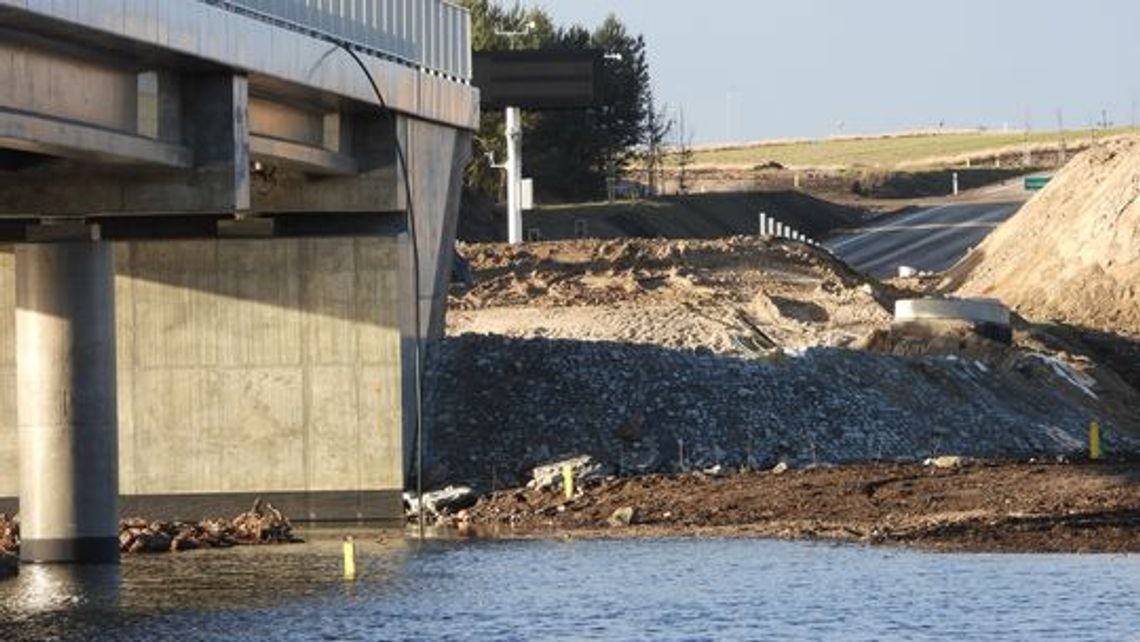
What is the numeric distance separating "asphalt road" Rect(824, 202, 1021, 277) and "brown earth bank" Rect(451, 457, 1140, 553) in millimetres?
59356

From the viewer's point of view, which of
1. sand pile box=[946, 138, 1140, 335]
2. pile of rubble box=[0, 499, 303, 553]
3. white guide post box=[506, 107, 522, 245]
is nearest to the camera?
pile of rubble box=[0, 499, 303, 553]

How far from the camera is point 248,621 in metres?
35.9

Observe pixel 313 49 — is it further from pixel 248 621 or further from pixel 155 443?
pixel 248 621

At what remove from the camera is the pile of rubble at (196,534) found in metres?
47.8

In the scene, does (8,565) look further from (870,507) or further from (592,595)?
(870,507)

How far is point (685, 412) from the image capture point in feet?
182

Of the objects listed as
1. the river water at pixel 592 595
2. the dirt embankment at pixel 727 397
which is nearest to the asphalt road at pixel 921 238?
the dirt embankment at pixel 727 397

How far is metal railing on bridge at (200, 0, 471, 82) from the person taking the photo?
4694cm

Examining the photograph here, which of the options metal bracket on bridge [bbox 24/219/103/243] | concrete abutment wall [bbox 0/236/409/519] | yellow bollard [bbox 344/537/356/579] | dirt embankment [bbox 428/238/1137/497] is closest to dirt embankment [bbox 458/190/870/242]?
dirt embankment [bbox 428/238/1137/497]

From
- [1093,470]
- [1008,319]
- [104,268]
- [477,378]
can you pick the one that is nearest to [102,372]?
[104,268]

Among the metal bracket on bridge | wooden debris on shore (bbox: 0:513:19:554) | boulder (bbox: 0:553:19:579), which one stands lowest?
boulder (bbox: 0:553:19:579)

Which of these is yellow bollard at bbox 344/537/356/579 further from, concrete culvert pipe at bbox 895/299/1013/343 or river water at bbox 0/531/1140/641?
concrete culvert pipe at bbox 895/299/1013/343

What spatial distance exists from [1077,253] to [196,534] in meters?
47.6

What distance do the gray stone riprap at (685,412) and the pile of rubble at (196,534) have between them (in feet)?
14.9
